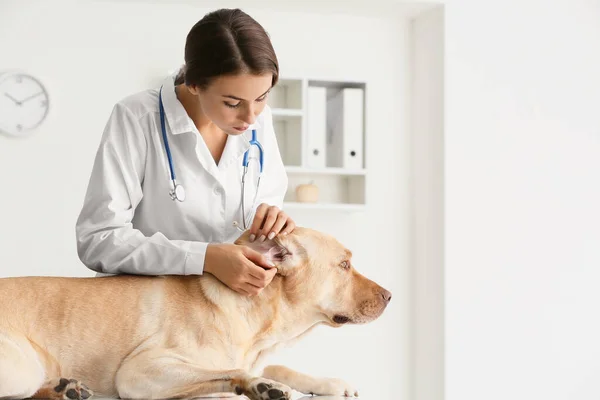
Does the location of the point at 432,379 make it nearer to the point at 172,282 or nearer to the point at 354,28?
the point at 354,28

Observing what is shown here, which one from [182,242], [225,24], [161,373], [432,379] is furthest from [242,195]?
[432,379]

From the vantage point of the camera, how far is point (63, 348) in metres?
1.26

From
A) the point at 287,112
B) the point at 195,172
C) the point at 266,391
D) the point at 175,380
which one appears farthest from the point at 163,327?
the point at 287,112

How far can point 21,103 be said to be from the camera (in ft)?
11.8

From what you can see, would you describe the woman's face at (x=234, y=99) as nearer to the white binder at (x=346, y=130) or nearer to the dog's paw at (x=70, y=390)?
the dog's paw at (x=70, y=390)

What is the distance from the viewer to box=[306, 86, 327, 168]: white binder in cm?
372

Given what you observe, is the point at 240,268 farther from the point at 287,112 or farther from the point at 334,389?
the point at 287,112

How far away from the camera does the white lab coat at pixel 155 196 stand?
1.42 metres
